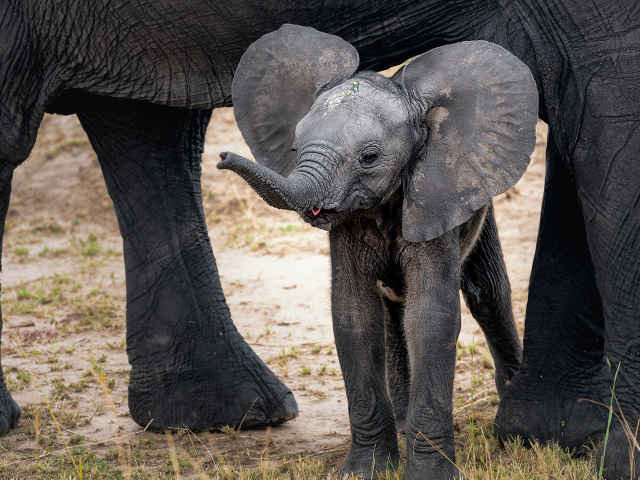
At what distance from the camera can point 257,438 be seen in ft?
13.3

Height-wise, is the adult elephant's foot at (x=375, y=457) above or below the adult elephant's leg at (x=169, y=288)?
below

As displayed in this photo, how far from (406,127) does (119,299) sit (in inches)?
146

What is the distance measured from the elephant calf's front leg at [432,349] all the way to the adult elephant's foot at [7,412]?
5.90 feet

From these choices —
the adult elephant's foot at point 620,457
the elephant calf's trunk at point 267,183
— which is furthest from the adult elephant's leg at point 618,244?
the elephant calf's trunk at point 267,183

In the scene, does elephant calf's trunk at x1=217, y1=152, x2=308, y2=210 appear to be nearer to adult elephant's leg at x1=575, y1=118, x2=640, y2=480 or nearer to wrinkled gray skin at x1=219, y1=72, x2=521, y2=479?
wrinkled gray skin at x1=219, y1=72, x2=521, y2=479

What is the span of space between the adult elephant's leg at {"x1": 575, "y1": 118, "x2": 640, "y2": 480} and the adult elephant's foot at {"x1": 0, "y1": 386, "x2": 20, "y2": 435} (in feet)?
7.56

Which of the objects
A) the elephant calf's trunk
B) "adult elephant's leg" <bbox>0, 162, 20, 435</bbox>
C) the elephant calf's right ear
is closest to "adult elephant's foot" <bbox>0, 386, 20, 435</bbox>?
"adult elephant's leg" <bbox>0, 162, 20, 435</bbox>

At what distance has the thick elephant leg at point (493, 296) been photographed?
3.78m

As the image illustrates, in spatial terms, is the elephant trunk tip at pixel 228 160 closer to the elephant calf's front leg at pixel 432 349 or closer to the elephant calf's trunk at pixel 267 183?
the elephant calf's trunk at pixel 267 183

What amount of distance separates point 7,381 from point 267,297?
1.84 metres

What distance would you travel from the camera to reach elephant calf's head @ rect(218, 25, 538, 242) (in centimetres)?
286

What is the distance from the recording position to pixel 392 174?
9.68ft

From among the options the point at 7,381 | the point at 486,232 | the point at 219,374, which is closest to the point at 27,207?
the point at 7,381

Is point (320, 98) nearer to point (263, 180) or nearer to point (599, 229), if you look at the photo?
point (263, 180)
